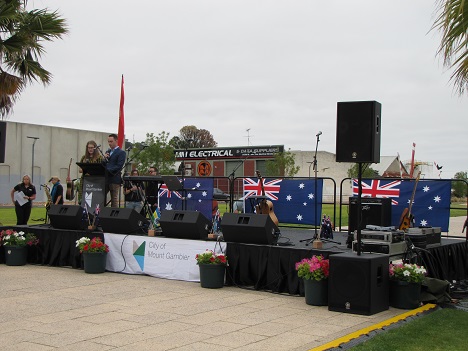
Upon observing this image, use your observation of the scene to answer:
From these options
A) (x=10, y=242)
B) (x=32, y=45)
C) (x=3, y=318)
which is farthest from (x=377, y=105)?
(x=32, y=45)

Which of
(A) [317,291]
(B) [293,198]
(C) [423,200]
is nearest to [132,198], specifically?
(B) [293,198]

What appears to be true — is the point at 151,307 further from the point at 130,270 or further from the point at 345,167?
the point at 345,167

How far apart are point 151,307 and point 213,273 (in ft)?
6.14

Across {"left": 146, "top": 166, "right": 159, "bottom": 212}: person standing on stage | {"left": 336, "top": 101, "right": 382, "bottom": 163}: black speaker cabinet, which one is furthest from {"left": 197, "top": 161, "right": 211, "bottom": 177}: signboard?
{"left": 336, "top": 101, "right": 382, "bottom": 163}: black speaker cabinet

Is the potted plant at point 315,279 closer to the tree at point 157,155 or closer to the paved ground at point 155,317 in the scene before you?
the paved ground at point 155,317

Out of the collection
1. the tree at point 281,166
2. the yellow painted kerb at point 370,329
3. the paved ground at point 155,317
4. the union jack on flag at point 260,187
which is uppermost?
the tree at point 281,166

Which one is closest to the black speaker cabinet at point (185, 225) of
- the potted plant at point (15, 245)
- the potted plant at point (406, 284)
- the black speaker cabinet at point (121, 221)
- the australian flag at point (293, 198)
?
the black speaker cabinet at point (121, 221)

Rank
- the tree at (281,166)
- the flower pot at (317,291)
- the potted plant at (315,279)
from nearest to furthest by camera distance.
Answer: the potted plant at (315,279), the flower pot at (317,291), the tree at (281,166)

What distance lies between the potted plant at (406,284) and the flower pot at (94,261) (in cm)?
553

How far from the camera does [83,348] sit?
578 cm

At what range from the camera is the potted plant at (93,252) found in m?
10.9

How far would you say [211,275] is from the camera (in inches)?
379

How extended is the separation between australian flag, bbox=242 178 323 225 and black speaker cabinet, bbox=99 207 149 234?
2.44 m

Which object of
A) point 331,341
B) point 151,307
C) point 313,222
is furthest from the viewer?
point 313,222
